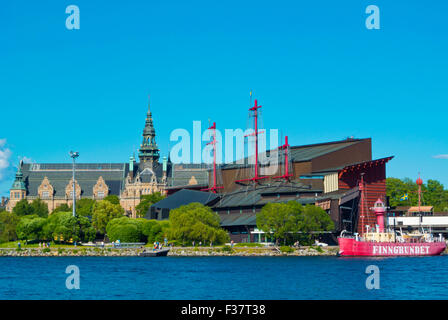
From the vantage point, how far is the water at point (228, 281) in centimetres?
4609

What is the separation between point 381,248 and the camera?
94.3 metres

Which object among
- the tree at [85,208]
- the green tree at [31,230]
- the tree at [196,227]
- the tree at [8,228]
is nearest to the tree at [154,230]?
the tree at [196,227]

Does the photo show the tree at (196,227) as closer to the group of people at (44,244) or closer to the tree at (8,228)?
the group of people at (44,244)

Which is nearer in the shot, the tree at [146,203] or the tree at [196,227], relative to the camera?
the tree at [196,227]

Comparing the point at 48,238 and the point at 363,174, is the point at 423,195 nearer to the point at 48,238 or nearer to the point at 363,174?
the point at 363,174

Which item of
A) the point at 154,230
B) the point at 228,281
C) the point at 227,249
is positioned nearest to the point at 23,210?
the point at 154,230

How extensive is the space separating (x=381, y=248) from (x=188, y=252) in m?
26.6

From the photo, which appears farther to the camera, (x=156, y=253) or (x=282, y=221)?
(x=282, y=221)

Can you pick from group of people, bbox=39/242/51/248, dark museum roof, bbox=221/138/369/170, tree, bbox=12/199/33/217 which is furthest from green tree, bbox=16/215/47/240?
tree, bbox=12/199/33/217

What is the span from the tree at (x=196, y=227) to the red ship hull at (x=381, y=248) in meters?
19.6

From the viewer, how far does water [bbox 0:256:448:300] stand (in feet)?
151

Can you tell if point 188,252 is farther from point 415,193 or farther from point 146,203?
point 415,193
